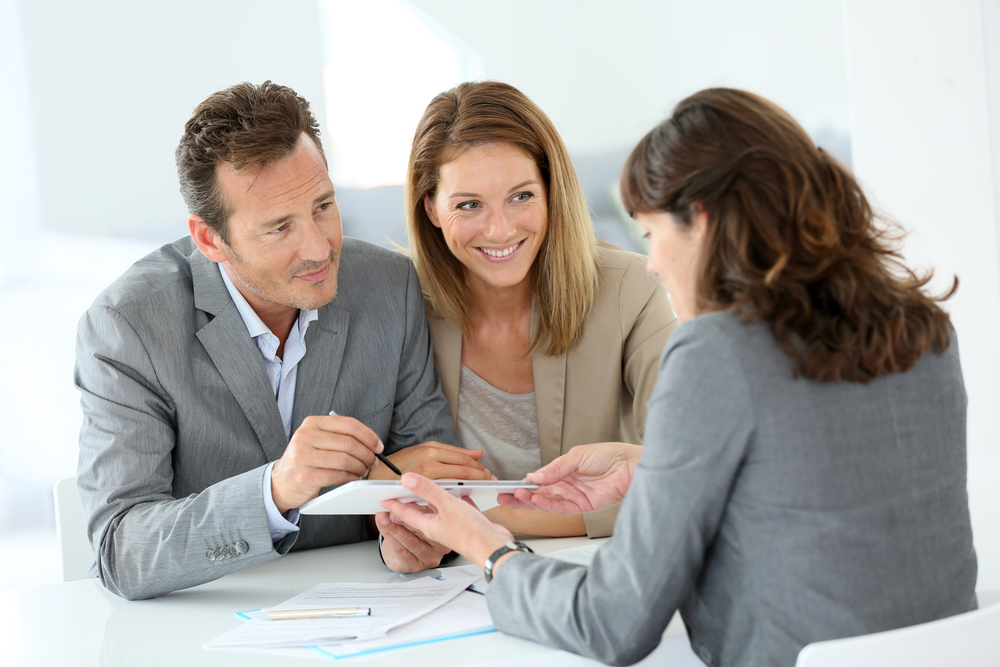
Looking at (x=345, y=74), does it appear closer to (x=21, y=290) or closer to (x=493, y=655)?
(x=21, y=290)

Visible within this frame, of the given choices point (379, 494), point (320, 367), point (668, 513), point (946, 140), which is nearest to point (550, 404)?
point (320, 367)

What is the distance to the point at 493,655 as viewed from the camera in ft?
3.67

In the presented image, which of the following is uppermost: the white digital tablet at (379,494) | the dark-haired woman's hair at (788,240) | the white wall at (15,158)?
the white wall at (15,158)

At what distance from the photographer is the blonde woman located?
199 centimetres

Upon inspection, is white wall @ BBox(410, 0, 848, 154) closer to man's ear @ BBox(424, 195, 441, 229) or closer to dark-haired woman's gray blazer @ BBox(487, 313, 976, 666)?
man's ear @ BBox(424, 195, 441, 229)

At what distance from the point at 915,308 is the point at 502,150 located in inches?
45.2

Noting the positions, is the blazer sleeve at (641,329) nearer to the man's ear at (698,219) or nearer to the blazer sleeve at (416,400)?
the blazer sleeve at (416,400)

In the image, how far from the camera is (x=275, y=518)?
4.84ft

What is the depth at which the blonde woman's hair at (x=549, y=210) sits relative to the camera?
1.98 meters

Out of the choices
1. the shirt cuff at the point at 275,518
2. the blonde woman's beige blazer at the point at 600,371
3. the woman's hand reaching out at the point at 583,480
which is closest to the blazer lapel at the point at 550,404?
the blonde woman's beige blazer at the point at 600,371

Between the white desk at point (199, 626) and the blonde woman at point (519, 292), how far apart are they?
0.43 m

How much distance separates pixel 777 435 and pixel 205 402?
126cm

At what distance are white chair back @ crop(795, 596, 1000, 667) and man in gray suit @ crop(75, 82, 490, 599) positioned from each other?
2.86 feet

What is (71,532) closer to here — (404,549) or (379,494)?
(404,549)
